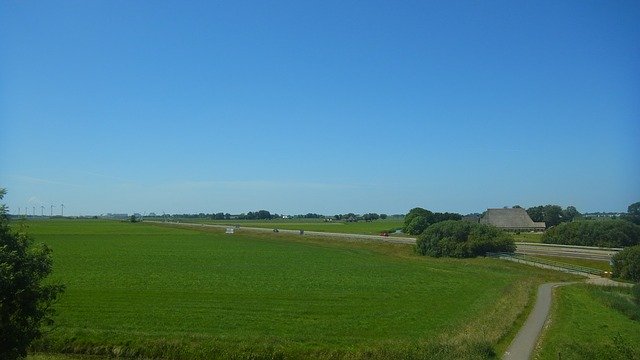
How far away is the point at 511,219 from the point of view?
12762cm

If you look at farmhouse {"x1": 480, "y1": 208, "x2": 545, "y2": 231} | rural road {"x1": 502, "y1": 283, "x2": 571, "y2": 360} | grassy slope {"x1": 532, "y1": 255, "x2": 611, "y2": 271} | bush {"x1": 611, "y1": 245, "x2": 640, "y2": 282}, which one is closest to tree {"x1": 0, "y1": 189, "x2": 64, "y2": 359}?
rural road {"x1": 502, "y1": 283, "x2": 571, "y2": 360}

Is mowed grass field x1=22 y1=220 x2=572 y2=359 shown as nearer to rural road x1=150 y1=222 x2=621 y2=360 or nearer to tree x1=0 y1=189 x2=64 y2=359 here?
rural road x1=150 y1=222 x2=621 y2=360

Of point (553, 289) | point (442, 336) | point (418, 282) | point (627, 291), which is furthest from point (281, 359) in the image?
point (627, 291)

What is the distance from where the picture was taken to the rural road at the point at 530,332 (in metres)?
25.0

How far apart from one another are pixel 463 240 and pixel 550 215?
74.0 metres

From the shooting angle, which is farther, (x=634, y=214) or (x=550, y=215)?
(x=550, y=215)

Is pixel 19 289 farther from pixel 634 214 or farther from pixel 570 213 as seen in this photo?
pixel 570 213

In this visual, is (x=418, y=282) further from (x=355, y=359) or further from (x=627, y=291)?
(x=355, y=359)

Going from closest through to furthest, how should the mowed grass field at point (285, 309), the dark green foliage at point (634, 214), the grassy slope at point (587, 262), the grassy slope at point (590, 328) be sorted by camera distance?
the grassy slope at point (590, 328) < the mowed grass field at point (285, 309) < the grassy slope at point (587, 262) < the dark green foliage at point (634, 214)

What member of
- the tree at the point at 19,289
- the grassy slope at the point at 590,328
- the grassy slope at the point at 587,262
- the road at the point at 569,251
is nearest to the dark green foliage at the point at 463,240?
the road at the point at 569,251

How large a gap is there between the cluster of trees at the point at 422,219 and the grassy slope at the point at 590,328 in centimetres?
8907

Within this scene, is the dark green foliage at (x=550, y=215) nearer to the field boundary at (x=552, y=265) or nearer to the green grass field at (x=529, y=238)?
the green grass field at (x=529, y=238)

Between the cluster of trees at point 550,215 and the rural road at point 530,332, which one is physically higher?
the cluster of trees at point 550,215

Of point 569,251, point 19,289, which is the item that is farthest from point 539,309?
point 569,251
